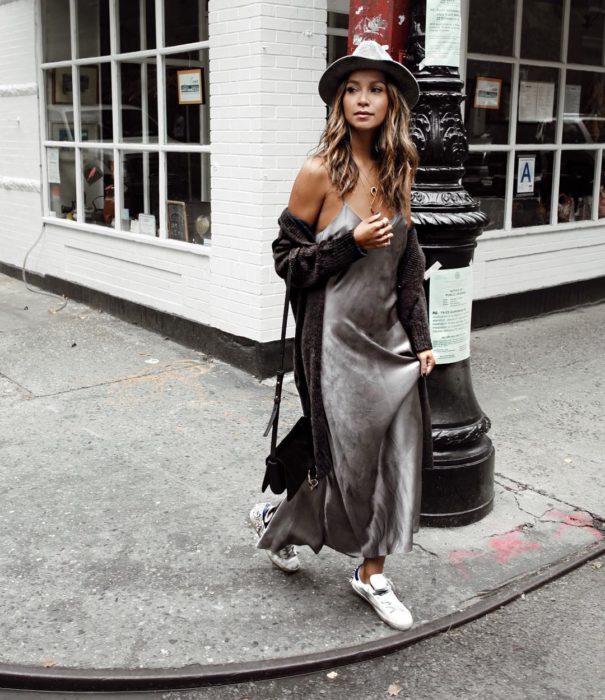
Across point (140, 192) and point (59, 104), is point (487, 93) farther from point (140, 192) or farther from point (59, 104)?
point (59, 104)

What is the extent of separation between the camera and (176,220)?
767 centimetres

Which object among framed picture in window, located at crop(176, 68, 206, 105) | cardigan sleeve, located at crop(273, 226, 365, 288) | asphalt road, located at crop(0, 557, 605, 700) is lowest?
asphalt road, located at crop(0, 557, 605, 700)

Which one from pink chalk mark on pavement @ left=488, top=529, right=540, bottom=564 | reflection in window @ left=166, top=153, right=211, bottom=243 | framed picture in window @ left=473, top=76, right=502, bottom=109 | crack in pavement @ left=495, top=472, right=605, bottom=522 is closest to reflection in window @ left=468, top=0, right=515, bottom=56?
framed picture in window @ left=473, top=76, right=502, bottom=109

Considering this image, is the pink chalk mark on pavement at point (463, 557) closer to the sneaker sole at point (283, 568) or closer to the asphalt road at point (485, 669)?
the asphalt road at point (485, 669)

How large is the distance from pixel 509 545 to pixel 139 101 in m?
5.40

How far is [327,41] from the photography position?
697 cm

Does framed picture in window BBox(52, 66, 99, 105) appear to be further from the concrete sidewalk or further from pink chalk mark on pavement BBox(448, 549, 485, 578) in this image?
pink chalk mark on pavement BBox(448, 549, 485, 578)

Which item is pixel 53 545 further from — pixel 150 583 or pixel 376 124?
pixel 376 124

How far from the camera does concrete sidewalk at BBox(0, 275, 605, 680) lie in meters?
3.53

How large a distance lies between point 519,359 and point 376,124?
173 inches

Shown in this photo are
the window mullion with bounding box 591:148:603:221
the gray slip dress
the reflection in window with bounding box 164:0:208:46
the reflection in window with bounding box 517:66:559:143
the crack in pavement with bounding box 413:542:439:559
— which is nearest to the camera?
the gray slip dress

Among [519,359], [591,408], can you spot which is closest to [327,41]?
[519,359]

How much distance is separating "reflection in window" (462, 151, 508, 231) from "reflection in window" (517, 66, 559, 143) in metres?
0.37

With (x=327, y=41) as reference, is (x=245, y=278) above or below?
below
